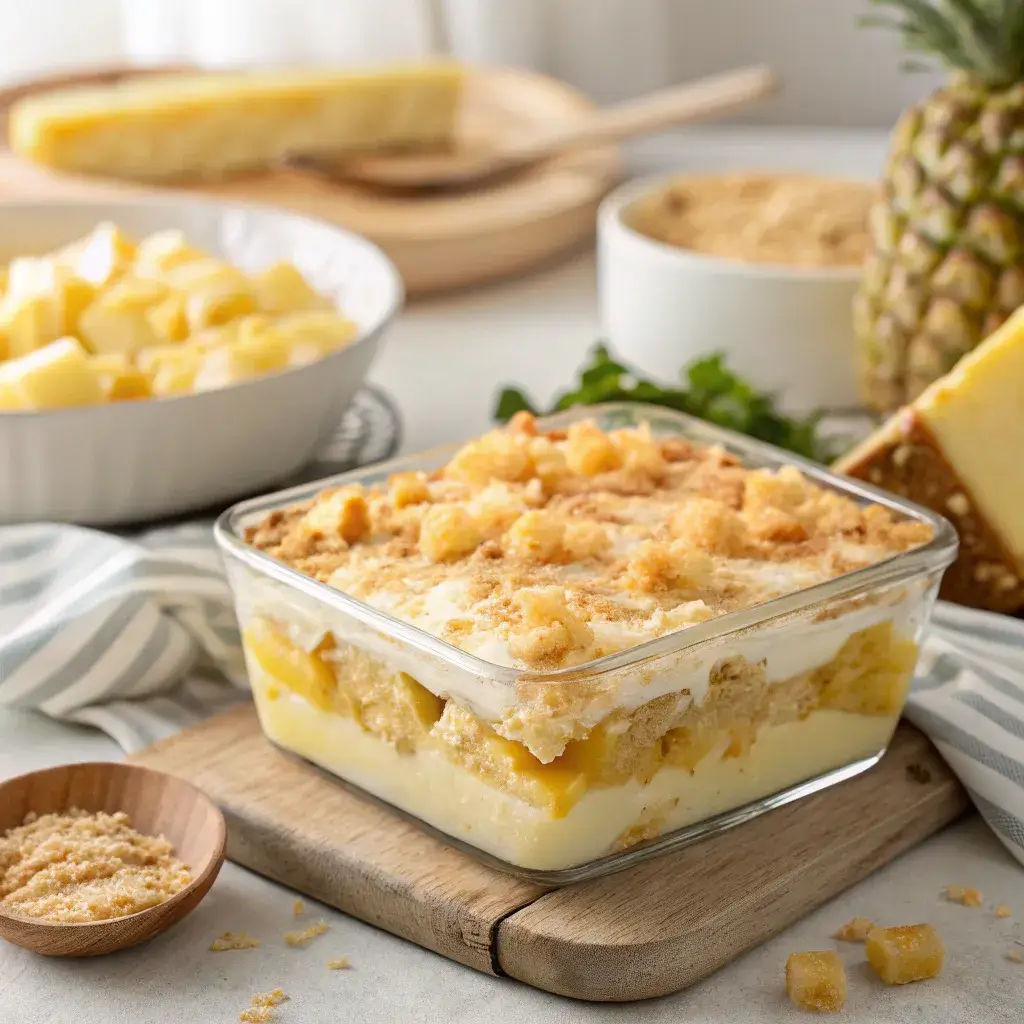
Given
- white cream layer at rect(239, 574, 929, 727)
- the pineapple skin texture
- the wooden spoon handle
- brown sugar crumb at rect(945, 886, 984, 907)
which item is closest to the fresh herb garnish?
the pineapple skin texture

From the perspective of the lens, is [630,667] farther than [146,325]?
No

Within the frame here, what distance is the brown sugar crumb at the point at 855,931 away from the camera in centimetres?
107

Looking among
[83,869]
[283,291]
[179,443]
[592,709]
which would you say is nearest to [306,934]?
[83,869]

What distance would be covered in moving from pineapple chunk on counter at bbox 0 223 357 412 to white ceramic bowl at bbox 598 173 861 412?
0.38 meters

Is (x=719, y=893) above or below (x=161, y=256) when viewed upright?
below

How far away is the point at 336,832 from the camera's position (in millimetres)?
1135

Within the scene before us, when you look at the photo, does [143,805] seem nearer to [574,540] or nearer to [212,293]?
[574,540]

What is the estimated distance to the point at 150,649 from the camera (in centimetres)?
136

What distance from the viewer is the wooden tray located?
7.68 feet

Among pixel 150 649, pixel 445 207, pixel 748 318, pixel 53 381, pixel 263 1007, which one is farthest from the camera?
pixel 445 207

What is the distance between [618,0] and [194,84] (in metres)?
1.24

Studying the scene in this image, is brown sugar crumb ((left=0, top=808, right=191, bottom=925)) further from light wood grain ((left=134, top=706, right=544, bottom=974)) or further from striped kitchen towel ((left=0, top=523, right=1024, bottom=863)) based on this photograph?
striped kitchen towel ((left=0, top=523, right=1024, bottom=863))

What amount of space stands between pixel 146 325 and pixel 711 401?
0.57 m

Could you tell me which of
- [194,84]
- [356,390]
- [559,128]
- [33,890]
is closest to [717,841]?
[33,890]
